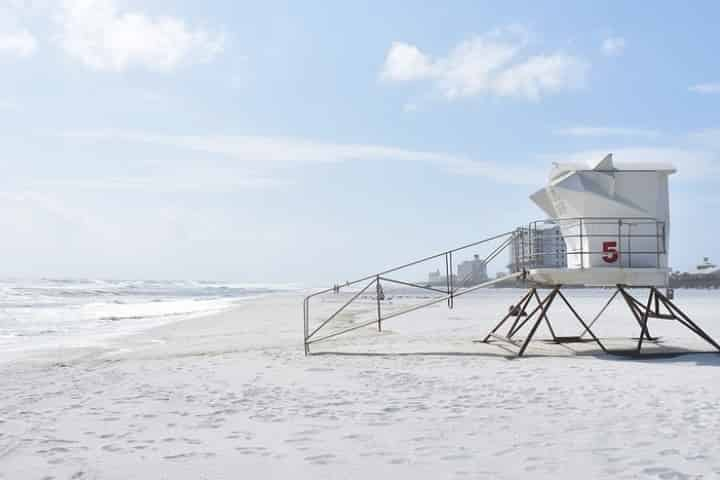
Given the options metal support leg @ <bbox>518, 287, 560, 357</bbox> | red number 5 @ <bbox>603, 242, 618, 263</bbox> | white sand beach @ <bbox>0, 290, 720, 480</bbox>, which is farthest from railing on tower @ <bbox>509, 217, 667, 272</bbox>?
white sand beach @ <bbox>0, 290, 720, 480</bbox>

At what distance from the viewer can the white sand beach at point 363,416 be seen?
22.1ft

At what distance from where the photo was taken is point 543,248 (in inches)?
645

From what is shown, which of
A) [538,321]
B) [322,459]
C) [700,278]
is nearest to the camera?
[322,459]

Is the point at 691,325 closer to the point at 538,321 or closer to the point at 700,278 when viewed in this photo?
the point at 538,321

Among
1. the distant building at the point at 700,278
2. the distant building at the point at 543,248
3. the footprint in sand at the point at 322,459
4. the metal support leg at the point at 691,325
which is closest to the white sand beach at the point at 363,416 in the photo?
the footprint in sand at the point at 322,459

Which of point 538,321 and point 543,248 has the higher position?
point 543,248

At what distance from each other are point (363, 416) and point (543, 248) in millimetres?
9013

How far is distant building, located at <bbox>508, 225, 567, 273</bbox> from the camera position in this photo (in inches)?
635

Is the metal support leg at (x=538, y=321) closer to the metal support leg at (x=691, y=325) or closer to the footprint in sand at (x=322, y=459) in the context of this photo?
the metal support leg at (x=691, y=325)

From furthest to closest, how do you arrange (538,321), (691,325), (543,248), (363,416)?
(543,248) < (691,325) < (538,321) < (363,416)

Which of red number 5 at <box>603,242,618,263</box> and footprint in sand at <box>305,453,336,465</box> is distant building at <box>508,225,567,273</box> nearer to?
red number 5 at <box>603,242,618,263</box>

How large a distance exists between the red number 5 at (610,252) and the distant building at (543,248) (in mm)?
1118

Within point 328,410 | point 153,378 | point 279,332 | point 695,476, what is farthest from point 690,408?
point 279,332

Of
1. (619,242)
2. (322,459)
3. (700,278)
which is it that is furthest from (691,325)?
(700,278)
